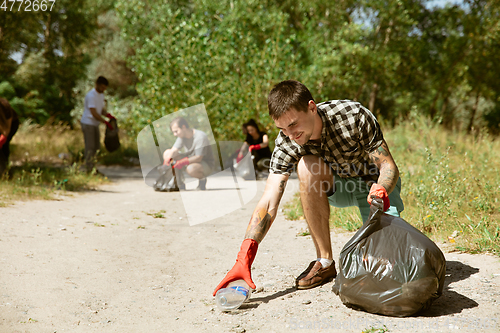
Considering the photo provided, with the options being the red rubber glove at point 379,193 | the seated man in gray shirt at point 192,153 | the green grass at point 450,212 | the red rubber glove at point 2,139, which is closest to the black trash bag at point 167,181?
the seated man in gray shirt at point 192,153

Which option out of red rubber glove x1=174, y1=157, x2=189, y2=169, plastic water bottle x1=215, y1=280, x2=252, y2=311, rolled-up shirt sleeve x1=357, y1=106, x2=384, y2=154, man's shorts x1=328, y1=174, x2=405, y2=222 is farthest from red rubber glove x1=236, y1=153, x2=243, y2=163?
plastic water bottle x1=215, y1=280, x2=252, y2=311

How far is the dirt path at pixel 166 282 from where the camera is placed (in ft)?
7.33

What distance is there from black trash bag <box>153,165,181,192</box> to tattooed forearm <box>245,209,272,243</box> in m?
4.38

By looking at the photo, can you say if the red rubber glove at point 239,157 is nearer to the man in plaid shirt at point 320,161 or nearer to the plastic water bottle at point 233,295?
the man in plaid shirt at point 320,161

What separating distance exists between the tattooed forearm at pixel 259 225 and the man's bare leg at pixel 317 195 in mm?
276

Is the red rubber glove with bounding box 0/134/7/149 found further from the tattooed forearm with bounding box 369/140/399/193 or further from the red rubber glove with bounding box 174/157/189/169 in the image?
the tattooed forearm with bounding box 369/140/399/193

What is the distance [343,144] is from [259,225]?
745 mm

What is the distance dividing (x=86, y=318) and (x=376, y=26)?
14126 millimetres

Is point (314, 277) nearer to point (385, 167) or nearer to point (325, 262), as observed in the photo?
point (325, 262)

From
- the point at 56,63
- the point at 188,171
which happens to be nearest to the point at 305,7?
the point at 56,63

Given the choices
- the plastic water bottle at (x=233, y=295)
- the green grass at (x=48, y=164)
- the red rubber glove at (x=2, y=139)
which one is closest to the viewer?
the plastic water bottle at (x=233, y=295)

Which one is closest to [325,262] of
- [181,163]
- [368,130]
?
[368,130]

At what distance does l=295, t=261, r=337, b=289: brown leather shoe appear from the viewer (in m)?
2.64

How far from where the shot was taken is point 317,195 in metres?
2.71
